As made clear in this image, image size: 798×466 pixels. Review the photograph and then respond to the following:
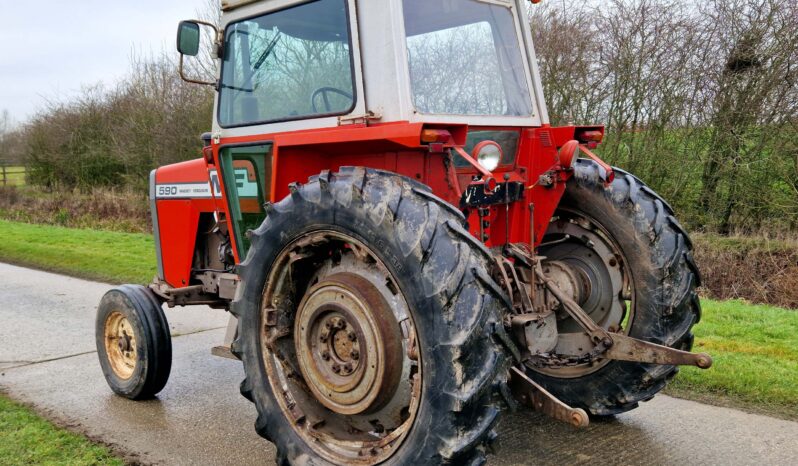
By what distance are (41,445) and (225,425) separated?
1.01 m

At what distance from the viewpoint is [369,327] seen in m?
3.08

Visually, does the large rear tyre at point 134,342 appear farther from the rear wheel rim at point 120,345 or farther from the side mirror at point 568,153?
the side mirror at point 568,153

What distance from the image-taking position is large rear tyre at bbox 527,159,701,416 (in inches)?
147

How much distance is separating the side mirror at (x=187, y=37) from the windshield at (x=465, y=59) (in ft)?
4.83

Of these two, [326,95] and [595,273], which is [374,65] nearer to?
[326,95]

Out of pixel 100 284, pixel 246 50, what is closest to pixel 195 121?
pixel 100 284

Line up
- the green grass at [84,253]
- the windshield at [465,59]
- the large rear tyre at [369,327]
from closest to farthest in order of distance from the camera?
the large rear tyre at [369,327]
the windshield at [465,59]
the green grass at [84,253]

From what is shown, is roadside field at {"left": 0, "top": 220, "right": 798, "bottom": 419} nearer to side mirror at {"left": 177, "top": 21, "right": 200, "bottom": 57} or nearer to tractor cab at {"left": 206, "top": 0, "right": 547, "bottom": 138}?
tractor cab at {"left": 206, "top": 0, "right": 547, "bottom": 138}

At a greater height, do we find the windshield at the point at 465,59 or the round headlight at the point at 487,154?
the windshield at the point at 465,59

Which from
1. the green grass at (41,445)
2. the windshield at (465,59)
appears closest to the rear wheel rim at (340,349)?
the windshield at (465,59)

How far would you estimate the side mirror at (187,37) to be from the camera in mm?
4133

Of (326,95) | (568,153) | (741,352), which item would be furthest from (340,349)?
(741,352)

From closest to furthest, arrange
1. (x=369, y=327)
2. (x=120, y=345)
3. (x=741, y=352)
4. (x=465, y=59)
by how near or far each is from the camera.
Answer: (x=369, y=327) < (x=465, y=59) < (x=120, y=345) < (x=741, y=352)

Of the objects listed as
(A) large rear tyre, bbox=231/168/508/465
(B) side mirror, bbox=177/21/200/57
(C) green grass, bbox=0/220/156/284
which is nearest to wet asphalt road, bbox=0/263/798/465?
(A) large rear tyre, bbox=231/168/508/465
